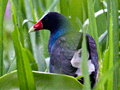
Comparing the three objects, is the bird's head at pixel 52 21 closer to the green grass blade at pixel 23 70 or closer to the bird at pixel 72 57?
the bird at pixel 72 57

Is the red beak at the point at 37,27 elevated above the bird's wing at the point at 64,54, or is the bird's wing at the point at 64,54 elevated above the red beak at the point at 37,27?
the red beak at the point at 37,27

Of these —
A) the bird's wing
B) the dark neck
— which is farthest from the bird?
the dark neck

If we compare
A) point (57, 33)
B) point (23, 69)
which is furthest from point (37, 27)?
point (23, 69)

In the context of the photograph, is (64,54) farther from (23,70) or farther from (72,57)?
(23,70)

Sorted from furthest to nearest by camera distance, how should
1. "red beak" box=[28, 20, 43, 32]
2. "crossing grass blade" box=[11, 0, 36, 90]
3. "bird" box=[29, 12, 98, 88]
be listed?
"red beak" box=[28, 20, 43, 32], "bird" box=[29, 12, 98, 88], "crossing grass blade" box=[11, 0, 36, 90]

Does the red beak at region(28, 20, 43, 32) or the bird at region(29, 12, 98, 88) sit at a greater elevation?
the red beak at region(28, 20, 43, 32)

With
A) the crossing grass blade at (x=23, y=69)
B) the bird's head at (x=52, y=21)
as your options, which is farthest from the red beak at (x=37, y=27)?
the crossing grass blade at (x=23, y=69)

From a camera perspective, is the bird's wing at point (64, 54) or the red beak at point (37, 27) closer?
the bird's wing at point (64, 54)

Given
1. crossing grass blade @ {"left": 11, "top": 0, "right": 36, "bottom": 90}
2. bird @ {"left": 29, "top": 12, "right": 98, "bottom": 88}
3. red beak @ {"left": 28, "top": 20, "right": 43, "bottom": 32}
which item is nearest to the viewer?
crossing grass blade @ {"left": 11, "top": 0, "right": 36, "bottom": 90}

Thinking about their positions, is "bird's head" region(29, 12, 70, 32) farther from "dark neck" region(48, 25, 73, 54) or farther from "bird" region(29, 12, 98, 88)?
"bird" region(29, 12, 98, 88)

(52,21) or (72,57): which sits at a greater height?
(52,21)

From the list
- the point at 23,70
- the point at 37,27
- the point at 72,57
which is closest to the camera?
the point at 23,70

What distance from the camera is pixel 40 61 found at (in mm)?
1021

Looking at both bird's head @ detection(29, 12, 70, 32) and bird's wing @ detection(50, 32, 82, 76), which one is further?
bird's head @ detection(29, 12, 70, 32)
